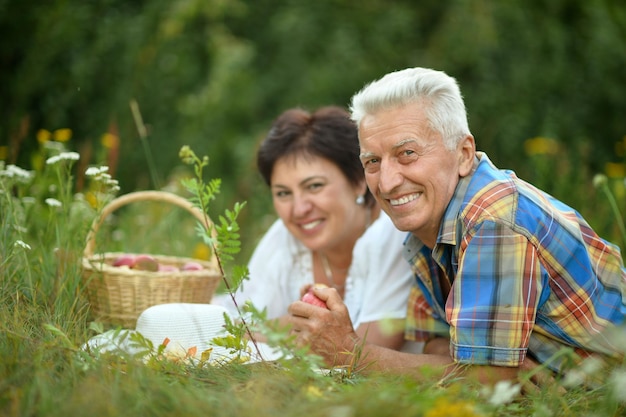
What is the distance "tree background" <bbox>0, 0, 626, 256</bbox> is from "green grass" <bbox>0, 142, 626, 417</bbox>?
2.87m

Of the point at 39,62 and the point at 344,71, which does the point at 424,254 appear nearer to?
the point at 39,62

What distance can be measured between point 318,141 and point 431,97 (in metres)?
1.09

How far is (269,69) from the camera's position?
891 cm

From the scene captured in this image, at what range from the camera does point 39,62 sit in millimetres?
5273

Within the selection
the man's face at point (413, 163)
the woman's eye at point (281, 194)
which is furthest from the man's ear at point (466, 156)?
the woman's eye at point (281, 194)

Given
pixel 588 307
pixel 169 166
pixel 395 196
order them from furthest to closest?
pixel 169 166 → pixel 395 196 → pixel 588 307

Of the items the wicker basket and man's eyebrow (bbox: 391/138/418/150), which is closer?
man's eyebrow (bbox: 391/138/418/150)

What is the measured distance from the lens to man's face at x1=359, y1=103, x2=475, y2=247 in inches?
98.3

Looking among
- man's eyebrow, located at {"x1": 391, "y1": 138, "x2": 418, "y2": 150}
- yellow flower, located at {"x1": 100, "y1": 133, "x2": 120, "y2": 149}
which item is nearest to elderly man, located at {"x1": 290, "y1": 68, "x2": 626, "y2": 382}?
man's eyebrow, located at {"x1": 391, "y1": 138, "x2": 418, "y2": 150}

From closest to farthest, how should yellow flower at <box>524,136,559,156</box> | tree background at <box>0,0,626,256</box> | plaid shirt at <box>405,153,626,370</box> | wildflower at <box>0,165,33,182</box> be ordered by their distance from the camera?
plaid shirt at <box>405,153,626,370</box>, wildflower at <box>0,165,33,182</box>, yellow flower at <box>524,136,559,156</box>, tree background at <box>0,0,626,256</box>

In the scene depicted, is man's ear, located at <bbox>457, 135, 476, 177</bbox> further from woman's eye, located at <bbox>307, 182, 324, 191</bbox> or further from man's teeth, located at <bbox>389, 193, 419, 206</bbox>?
woman's eye, located at <bbox>307, 182, 324, 191</bbox>

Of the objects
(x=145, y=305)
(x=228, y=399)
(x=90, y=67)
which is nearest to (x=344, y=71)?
(x=90, y=67)

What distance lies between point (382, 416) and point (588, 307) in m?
1.10

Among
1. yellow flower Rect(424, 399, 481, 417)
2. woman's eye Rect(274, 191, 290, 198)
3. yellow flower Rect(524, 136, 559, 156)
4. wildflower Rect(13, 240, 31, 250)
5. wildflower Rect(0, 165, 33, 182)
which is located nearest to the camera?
yellow flower Rect(424, 399, 481, 417)
